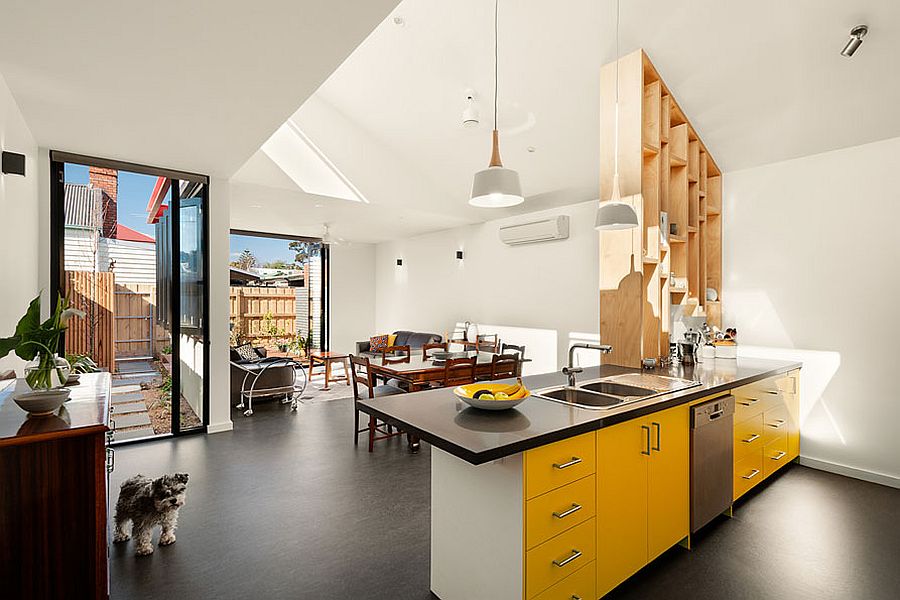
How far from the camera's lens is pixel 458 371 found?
4586 millimetres

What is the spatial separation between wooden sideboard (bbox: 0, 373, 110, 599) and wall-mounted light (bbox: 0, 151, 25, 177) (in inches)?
61.1

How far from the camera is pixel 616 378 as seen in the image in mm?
2832

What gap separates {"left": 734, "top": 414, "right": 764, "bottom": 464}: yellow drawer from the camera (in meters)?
A: 2.89

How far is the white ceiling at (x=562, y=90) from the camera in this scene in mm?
2980

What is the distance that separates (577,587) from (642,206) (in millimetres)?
2373

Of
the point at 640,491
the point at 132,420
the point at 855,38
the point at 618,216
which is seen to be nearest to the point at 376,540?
the point at 640,491

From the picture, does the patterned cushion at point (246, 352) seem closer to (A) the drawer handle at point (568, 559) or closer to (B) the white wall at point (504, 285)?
(B) the white wall at point (504, 285)

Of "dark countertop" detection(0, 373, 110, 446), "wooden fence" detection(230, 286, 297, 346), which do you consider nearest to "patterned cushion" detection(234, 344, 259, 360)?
"wooden fence" detection(230, 286, 297, 346)

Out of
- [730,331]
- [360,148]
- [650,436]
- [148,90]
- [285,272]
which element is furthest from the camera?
[285,272]

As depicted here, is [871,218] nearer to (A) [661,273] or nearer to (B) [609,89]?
(A) [661,273]

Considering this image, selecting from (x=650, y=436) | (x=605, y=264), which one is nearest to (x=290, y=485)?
(x=650, y=436)

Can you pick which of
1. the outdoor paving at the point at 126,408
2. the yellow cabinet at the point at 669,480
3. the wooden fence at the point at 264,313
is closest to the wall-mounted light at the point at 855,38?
the yellow cabinet at the point at 669,480

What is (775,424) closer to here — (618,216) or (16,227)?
(618,216)

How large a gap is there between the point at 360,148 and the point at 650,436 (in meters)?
4.81
